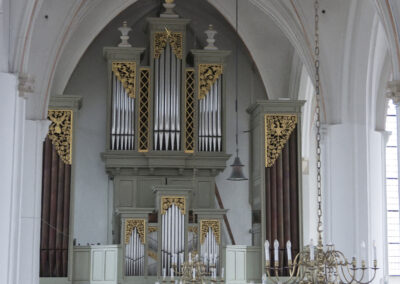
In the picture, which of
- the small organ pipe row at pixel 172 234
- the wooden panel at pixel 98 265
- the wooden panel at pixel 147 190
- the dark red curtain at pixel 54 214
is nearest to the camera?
the wooden panel at pixel 98 265

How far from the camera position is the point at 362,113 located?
16.5 metres

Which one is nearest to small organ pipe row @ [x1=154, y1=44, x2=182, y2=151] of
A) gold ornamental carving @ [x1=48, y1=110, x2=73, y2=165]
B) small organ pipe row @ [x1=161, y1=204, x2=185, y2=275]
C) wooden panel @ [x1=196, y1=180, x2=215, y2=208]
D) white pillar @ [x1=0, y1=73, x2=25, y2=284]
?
wooden panel @ [x1=196, y1=180, x2=215, y2=208]

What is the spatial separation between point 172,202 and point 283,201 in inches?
88.5

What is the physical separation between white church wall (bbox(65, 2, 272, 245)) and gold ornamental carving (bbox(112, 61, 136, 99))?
1345mm

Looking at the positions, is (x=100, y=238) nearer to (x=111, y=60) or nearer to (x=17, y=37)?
(x=111, y=60)

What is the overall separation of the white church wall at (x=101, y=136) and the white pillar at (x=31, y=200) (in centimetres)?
279

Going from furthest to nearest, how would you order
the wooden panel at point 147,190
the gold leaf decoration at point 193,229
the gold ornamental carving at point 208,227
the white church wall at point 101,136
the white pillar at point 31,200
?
the white church wall at point 101,136 < the wooden panel at point 147,190 < the gold leaf decoration at point 193,229 < the gold ornamental carving at point 208,227 < the white pillar at point 31,200

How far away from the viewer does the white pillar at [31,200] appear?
52.9 feet

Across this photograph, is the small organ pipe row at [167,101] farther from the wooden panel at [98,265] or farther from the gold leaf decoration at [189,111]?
the wooden panel at [98,265]

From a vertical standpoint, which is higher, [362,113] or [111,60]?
[111,60]

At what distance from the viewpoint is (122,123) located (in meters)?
18.8

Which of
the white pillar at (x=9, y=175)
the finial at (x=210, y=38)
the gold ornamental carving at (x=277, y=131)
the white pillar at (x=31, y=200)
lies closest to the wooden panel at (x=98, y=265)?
the white pillar at (x=31, y=200)

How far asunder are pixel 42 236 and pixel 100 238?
83.0 inches

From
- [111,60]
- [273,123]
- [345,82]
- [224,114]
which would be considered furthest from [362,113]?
[111,60]
